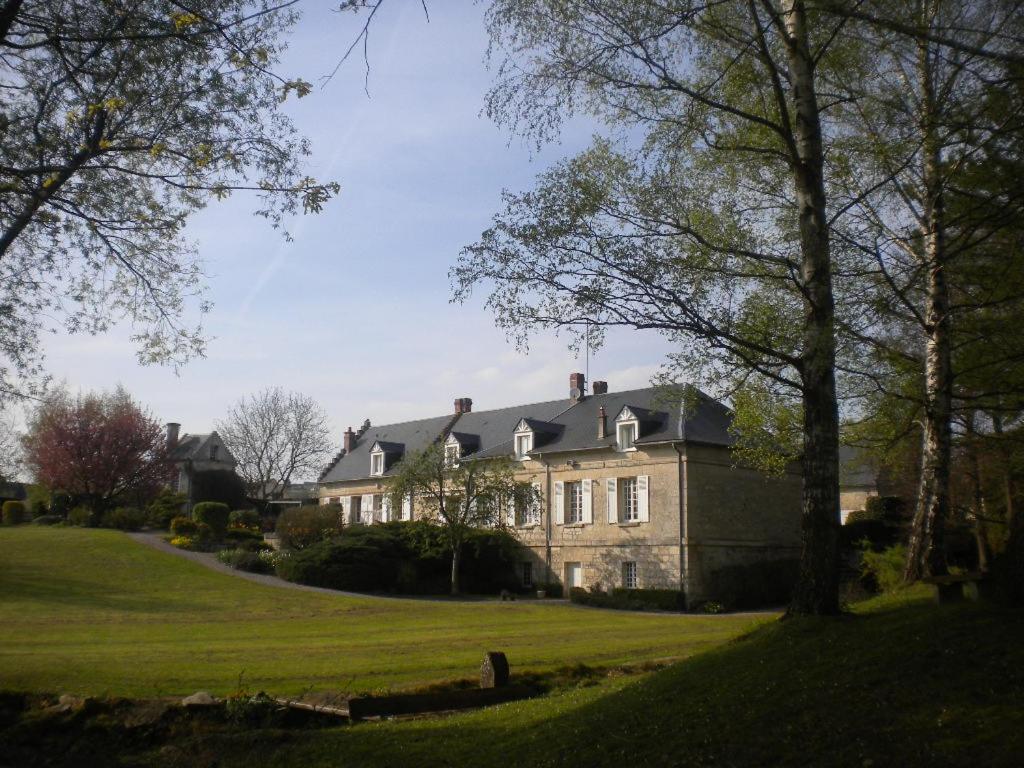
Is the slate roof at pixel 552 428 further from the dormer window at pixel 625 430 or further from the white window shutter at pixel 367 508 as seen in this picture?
the white window shutter at pixel 367 508

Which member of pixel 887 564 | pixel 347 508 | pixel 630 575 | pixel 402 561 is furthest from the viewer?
pixel 347 508

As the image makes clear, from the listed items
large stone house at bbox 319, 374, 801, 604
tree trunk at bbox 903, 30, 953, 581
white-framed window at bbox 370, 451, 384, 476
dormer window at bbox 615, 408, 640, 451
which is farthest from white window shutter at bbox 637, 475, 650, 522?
tree trunk at bbox 903, 30, 953, 581

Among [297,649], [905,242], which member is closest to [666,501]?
[297,649]

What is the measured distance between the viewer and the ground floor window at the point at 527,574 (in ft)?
120

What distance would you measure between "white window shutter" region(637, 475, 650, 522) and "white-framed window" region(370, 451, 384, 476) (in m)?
A: 16.8

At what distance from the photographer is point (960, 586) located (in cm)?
829

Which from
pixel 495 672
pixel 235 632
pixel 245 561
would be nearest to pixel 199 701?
pixel 495 672

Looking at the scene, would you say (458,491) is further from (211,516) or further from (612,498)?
(211,516)

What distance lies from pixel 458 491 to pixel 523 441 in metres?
5.02

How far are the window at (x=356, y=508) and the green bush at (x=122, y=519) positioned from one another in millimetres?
10445

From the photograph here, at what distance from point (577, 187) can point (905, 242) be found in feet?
15.2

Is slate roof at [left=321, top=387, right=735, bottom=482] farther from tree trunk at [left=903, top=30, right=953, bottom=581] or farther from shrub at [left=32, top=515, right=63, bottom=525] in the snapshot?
tree trunk at [left=903, top=30, right=953, bottom=581]

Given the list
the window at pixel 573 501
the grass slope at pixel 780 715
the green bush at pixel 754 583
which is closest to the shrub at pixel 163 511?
the window at pixel 573 501

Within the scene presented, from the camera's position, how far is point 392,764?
300 inches
